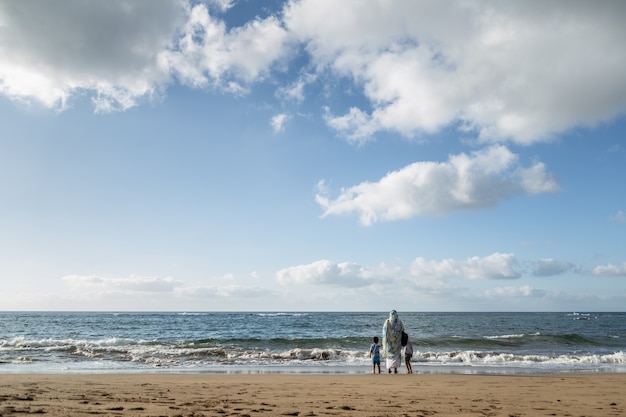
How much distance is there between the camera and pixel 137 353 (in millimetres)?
21812

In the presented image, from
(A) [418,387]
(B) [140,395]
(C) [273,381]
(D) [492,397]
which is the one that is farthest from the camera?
(C) [273,381]

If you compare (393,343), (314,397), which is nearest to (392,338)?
(393,343)

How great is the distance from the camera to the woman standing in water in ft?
50.3

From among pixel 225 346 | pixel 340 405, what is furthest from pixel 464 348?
pixel 340 405

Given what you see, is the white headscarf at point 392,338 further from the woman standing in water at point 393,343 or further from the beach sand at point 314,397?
the beach sand at point 314,397

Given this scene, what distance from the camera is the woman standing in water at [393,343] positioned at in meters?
15.3

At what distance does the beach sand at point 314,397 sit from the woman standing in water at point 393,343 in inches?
92.3

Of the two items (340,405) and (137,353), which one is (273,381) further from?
(137,353)

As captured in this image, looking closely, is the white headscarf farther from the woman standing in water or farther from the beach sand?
the beach sand

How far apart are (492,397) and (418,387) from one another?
6.83 feet

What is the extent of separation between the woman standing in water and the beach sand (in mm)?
2346

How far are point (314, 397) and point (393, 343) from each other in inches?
274

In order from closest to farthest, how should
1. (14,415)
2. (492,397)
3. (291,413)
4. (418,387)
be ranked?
1. (14,415)
2. (291,413)
3. (492,397)
4. (418,387)

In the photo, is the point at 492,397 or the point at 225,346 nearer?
the point at 492,397
